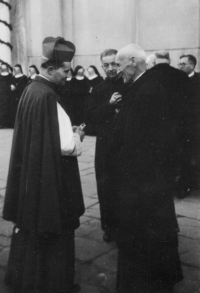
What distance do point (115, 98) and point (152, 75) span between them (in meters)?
0.86

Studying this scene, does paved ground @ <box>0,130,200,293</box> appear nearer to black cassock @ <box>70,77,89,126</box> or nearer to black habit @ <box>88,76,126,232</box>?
black habit @ <box>88,76,126,232</box>

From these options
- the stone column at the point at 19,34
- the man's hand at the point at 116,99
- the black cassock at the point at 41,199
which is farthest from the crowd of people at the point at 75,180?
the stone column at the point at 19,34

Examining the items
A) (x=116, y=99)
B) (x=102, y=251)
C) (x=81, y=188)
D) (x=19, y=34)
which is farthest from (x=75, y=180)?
(x=19, y=34)

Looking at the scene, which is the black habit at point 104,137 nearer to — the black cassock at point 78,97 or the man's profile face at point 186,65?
the man's profile face at point 186,65

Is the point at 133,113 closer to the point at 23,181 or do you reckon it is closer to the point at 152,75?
the point at 152,75

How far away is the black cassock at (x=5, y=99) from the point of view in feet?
40.9

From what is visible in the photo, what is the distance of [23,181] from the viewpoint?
2.91 m

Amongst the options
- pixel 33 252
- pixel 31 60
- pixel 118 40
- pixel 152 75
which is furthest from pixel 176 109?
pixel 31 60

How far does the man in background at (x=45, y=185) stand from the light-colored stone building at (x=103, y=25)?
276 inches

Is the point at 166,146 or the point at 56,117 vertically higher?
the point at 56,117

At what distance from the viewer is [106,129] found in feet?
13.4

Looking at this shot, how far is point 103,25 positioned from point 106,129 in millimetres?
7937

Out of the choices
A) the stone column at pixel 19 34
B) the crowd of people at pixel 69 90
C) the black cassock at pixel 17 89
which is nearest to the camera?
the crowd of people at pixel 69 90

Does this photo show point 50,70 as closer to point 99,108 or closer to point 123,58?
point 123,58
